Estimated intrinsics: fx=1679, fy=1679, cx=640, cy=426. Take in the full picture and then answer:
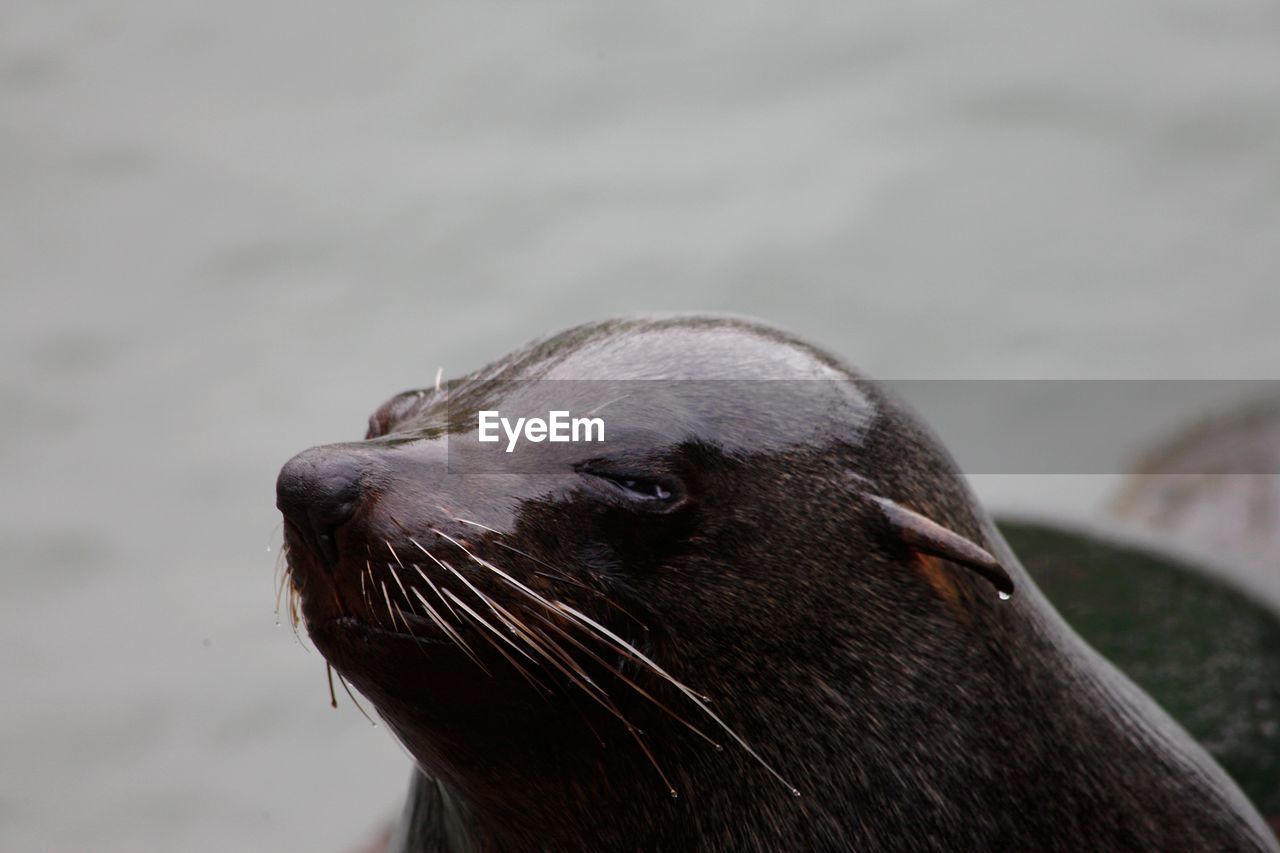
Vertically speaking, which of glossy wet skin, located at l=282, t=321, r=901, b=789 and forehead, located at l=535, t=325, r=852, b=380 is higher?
forehead, located at l=535, t=325, r=852, b=380

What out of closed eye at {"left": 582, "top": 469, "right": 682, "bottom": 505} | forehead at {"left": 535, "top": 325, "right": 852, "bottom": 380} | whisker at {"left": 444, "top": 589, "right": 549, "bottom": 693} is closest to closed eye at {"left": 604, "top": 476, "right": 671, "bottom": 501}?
closed eye at {"left": 582, "top": 469, "right": 682, "bottom": 505}

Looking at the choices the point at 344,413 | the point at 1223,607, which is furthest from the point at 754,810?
the point at 344,413

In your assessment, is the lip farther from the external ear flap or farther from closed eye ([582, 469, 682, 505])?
the external ear flap

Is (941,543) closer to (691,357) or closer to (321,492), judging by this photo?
(691,357)

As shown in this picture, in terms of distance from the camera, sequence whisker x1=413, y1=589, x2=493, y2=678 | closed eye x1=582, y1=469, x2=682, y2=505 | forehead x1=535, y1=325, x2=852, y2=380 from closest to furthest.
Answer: whisker x1=413, y1=589, x2=493, y2=678 < closed eye x1=582, y1=469, x2=682, y2=505 < forehead x1=535, y1=325, x2=852, y2=380

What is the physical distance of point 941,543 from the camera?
9.44 feet

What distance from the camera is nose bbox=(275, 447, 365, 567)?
2.59 meters

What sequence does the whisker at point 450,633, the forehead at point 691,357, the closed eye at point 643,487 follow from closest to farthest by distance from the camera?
the whisker at point 450,633, the closed eye at point 643,487, the forehead at point 691,357

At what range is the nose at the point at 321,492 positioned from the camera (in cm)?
259

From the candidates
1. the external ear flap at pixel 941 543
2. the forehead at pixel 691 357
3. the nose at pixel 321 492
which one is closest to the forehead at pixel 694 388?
the forehead at pixel 691 357

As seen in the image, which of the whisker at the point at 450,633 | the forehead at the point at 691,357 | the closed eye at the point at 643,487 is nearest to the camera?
the whisker at the point at 450,633

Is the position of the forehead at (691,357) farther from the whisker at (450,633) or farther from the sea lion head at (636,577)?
the whisker at (450,633)

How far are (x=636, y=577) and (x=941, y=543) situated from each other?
54cm

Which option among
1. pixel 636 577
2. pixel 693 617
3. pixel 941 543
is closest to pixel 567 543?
pixel 636 577
